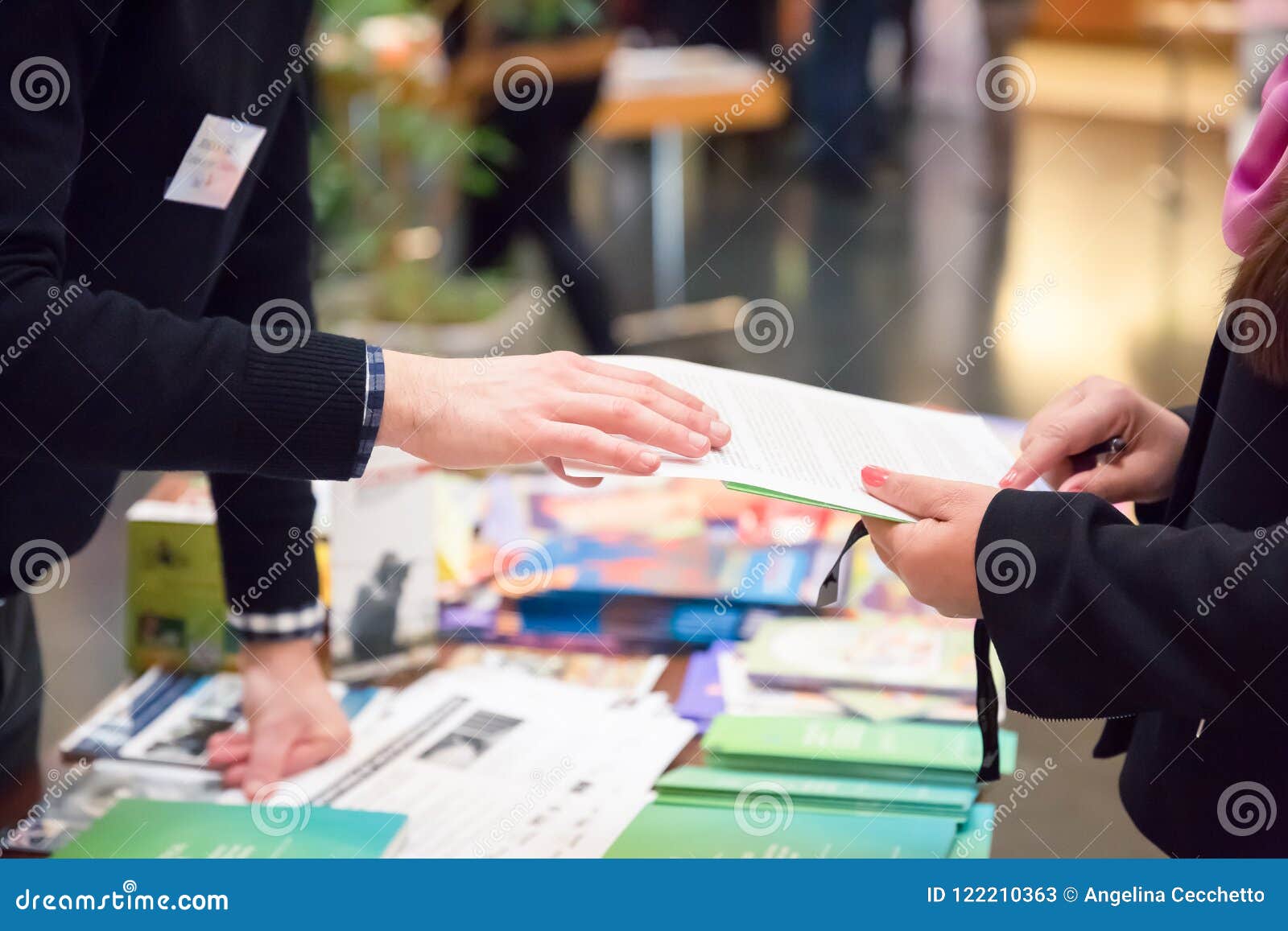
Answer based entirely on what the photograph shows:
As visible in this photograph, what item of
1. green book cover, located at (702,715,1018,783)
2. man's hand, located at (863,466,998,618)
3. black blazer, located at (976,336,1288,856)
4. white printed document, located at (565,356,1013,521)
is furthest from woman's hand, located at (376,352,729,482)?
green book cover, located at (702,715,1018,783)

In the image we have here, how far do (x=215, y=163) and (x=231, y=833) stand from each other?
631 mm

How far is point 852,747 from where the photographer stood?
1.34 meters

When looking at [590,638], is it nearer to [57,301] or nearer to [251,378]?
[251,378]

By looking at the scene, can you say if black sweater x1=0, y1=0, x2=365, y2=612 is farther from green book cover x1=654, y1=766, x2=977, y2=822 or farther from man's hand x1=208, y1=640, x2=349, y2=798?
green book cover x1=654, y1=766, x2=977, y2=822

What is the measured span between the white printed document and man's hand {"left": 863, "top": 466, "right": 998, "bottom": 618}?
1cm

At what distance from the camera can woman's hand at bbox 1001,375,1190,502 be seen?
1273mm

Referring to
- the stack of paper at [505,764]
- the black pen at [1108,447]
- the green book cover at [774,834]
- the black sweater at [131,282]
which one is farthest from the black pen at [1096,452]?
the black sweater at [131,282]

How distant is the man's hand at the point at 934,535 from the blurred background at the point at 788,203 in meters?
0.30

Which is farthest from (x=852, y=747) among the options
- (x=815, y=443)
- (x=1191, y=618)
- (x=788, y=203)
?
(x=788, y=203)

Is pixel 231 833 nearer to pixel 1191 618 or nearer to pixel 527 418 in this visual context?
pixel 527 418

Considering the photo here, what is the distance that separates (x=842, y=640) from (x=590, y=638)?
301 millimetres

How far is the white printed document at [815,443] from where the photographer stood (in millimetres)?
1073

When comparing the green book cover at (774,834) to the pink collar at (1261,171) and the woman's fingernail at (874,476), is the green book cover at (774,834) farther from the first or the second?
the pink collar at (1261,171)
